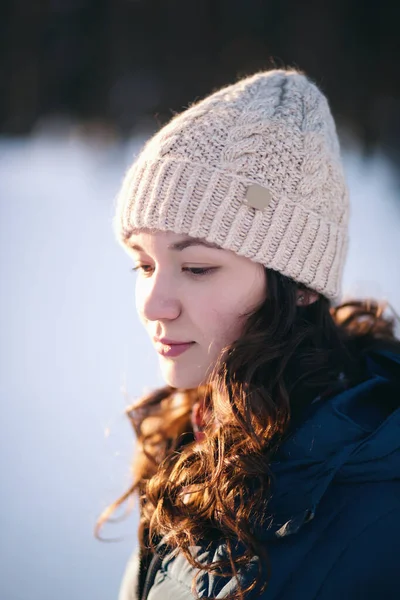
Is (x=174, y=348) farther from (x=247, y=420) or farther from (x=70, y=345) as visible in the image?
(x=70, y=345)

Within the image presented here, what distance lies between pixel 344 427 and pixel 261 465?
0.67 ft

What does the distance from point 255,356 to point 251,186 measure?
0.42m

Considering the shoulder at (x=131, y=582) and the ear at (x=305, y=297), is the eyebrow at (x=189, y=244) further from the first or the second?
the shoulder at (x=131, y=582)

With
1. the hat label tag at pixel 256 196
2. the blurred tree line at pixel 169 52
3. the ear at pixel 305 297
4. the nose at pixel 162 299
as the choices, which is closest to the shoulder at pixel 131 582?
the nose at pixel 162 299

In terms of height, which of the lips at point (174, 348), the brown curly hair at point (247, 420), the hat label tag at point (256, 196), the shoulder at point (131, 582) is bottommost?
the shoulder at point (131, 582)

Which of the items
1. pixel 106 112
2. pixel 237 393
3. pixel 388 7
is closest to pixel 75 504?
pixel 237 393

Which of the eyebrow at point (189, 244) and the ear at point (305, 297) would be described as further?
the ear at point (305, 297)

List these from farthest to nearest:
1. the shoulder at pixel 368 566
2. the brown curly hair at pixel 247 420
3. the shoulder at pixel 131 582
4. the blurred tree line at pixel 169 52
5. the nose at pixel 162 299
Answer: the blurred tree line at pixel 169 52 → the shoulder at pixel 131 582 → the nose at pixel 162 299 → the brown curly hair at pixel 247 420 → the shoulder at pixel 368 566

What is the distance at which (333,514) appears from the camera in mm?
1228

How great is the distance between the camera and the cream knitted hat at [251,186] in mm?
1438

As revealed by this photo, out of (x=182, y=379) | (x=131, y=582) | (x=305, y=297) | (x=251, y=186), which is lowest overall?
(x=131, y=582)

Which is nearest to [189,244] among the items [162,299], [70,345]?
[162,299]

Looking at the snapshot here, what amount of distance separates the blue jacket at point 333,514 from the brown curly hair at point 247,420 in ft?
0.14

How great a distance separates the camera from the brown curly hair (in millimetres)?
1316
